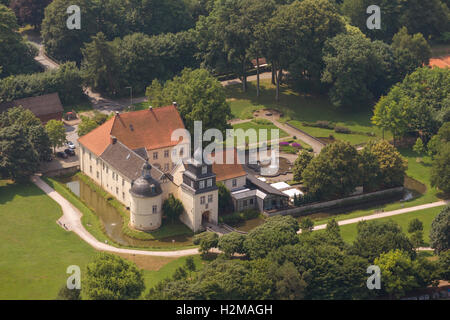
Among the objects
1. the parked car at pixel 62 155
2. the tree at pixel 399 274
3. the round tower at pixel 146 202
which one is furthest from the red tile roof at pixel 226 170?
the tree at pixel 399 274

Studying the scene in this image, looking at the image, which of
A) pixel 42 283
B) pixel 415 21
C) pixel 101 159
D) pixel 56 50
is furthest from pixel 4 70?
pixel 415 21

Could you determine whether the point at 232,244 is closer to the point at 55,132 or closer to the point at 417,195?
the point at 417,195

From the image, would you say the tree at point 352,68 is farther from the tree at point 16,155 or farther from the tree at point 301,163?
the tree at point 16,155

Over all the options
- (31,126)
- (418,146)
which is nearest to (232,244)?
(31,126)

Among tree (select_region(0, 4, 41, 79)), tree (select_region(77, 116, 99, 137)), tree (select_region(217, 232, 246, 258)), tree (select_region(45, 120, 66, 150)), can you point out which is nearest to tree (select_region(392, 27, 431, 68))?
tree (select_region(77, 116, 99, 137))

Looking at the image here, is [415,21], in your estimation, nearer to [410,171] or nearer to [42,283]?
[410,171]

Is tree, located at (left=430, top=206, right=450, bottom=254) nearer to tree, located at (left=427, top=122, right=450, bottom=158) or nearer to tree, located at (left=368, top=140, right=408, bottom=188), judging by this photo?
tree, located at (left=368, top=140, right=408, bottom=188)
